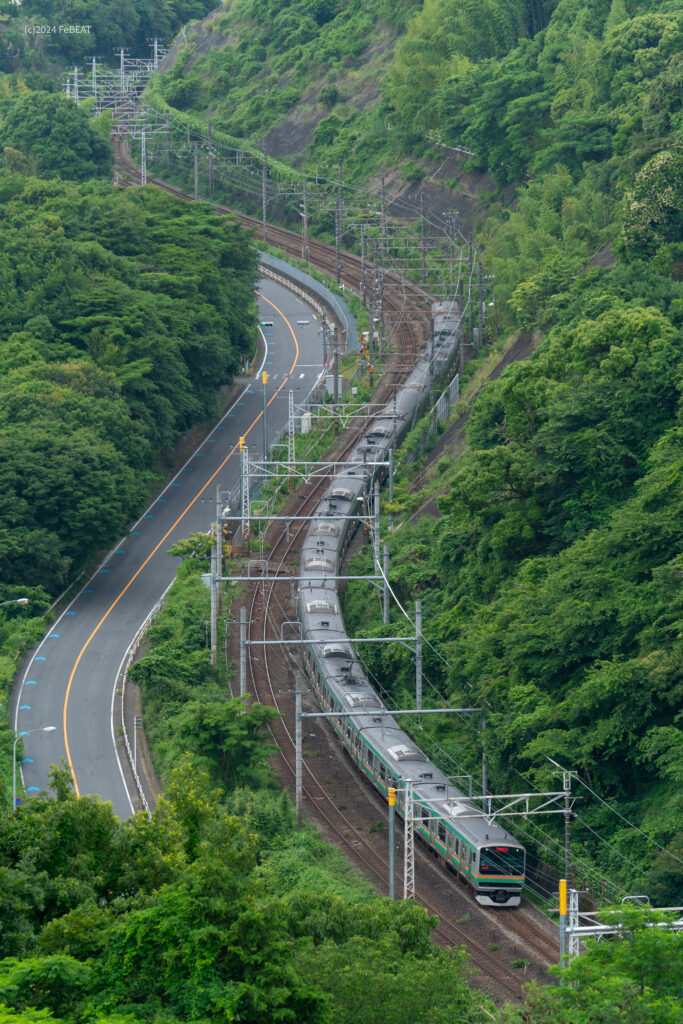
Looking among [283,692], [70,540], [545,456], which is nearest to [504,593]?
[545,456]

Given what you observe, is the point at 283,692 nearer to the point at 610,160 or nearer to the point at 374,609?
the point at 374,609

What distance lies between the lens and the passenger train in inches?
1801

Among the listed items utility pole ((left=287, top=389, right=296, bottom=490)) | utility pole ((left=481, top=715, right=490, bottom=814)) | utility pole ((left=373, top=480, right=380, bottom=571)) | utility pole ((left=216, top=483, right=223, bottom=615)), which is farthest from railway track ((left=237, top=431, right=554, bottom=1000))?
utility pole ((left=373, top=480, right=380, bottom=571))

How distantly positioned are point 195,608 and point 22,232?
30.3m

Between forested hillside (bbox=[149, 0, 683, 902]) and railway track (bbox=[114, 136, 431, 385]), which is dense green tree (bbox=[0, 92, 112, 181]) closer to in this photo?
railway track (bbox=[114, 136, 431, 385])

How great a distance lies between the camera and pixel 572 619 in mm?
51594

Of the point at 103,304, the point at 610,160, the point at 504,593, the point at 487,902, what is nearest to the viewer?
the point at 487,902

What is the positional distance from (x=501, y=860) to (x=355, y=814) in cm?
860

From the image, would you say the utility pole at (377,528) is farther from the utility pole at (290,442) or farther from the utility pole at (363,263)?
the utility pole at (363,263)

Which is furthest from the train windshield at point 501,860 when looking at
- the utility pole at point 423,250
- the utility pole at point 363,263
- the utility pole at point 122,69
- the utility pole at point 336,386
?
the utility pole at point 122,69

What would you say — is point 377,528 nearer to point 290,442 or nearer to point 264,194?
point 290,442

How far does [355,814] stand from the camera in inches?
2083

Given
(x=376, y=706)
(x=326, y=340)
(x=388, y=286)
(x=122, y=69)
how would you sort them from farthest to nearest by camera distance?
(x=122, y=69) → (x=388, y=286) → (x=326, y=340) → (x=376, y=706)

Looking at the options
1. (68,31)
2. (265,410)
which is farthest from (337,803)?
(68,31)
